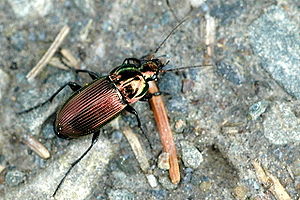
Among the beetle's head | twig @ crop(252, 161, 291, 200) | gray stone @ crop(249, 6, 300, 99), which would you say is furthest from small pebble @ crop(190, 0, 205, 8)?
twig @ crop(252, 161, 291, 200)

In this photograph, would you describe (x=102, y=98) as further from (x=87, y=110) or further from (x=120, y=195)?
(x=120, y=195)

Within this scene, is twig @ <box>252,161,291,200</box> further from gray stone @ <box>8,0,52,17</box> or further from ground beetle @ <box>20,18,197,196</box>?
gray stone @ <box>8,0,52,17</box>

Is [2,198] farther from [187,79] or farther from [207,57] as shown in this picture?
[207,57]

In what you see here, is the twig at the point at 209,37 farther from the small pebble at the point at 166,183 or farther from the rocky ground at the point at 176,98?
the small pebble at the point at 166,183

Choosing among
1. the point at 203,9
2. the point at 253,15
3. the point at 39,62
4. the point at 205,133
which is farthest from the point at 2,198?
the point at 253,15

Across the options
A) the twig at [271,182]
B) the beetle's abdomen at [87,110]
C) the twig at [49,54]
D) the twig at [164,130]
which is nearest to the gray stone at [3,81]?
the twig at [49,54]

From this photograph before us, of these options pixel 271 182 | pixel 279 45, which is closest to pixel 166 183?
pixel 271 182
